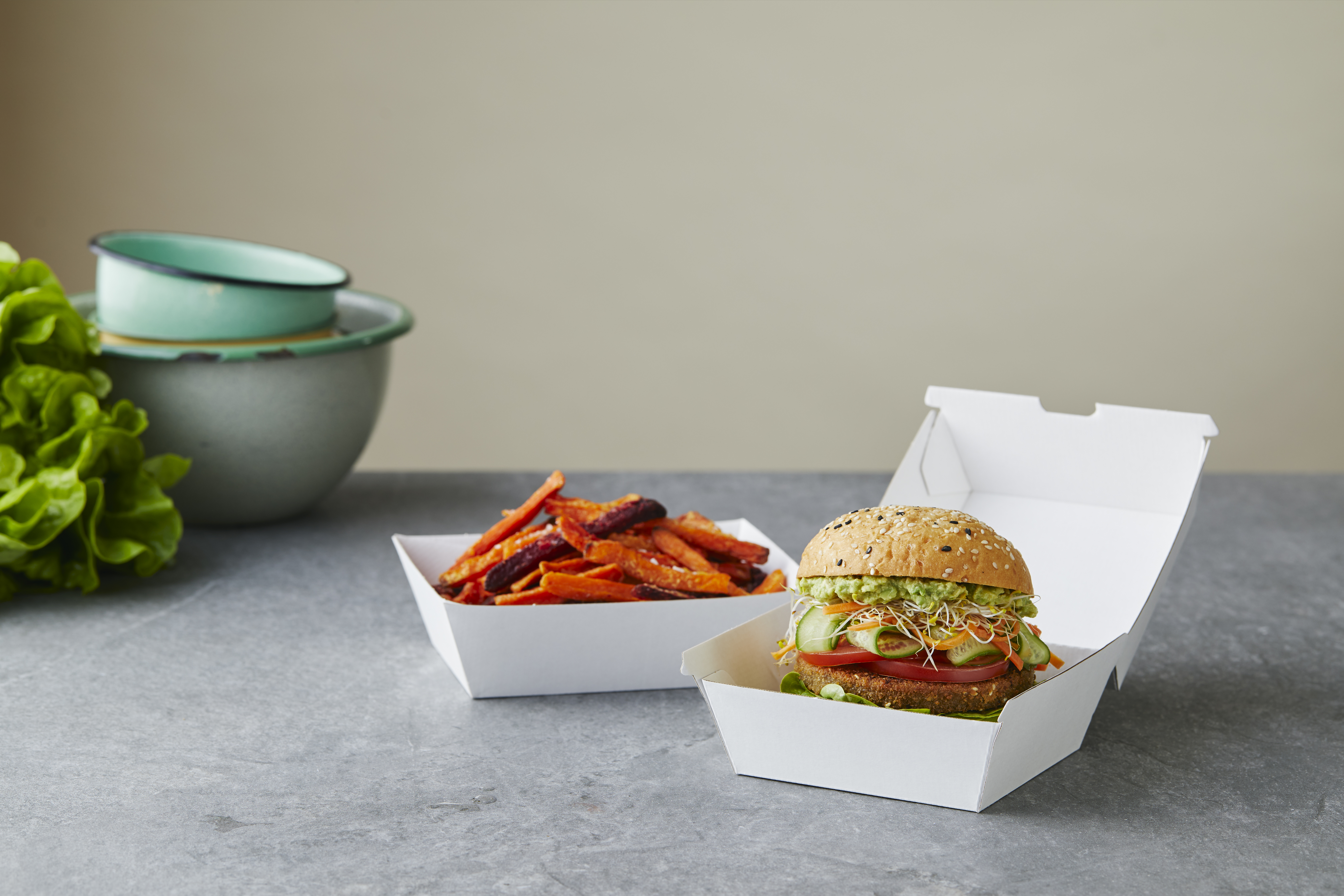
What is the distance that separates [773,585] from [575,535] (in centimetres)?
31

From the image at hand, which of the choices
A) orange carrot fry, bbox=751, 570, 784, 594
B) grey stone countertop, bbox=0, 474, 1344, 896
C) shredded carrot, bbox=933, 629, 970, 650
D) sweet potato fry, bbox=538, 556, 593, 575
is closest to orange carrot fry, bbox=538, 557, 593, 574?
sweet potato fry, bbox=538, 556, 593, 575

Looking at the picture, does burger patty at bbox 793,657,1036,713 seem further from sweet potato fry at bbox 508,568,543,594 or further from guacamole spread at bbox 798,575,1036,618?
sweet potato fry at bbox 508,568,543,594

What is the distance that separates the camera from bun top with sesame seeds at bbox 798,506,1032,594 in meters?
1.32

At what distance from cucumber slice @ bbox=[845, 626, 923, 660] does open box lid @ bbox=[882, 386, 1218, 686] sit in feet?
1.31

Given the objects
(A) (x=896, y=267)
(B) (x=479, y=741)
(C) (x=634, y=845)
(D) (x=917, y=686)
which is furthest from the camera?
(A) (x=896, y=267)

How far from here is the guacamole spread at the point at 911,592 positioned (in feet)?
4.32

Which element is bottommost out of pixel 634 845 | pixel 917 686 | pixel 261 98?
pixel 634 845

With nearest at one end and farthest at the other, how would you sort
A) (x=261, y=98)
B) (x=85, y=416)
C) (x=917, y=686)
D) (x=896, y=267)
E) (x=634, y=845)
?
(x=634, y=845) < (x=917, y=686) < (x=85, y=416) < (x=261, y=98) < (x=896, y=267)

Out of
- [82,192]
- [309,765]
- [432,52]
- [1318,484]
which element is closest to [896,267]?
[432,52]

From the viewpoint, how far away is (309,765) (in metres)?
1.39

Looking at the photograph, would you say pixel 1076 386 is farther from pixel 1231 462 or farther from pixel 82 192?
pixel 82 192

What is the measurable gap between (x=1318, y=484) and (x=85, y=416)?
8.97 ft

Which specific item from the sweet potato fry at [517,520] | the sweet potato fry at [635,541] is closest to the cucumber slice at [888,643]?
the sweet potato fry at [635,541]

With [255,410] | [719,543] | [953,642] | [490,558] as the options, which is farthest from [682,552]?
[255,410]
